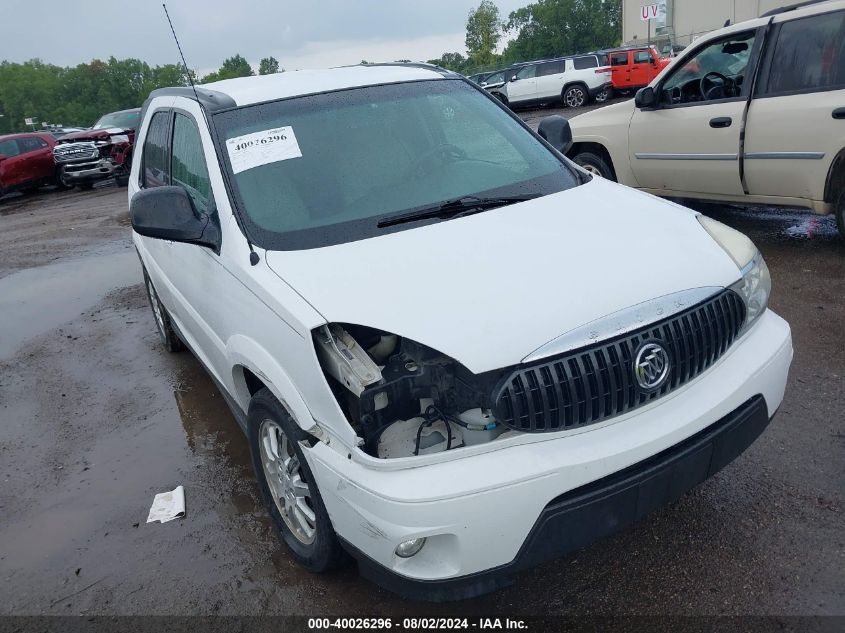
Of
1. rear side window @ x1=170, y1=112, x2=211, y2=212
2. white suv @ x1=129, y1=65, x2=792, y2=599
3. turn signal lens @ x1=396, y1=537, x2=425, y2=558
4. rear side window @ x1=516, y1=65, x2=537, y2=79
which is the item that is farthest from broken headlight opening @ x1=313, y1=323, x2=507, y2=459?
rear side window @ x1=516, y1=65, x2=537, y2=79

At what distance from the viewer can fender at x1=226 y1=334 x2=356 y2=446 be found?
7.80ft

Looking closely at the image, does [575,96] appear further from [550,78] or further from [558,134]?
[558,134]

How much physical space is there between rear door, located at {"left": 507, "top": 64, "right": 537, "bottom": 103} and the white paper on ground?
78.1 feet

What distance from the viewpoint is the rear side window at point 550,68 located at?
80.9 feet

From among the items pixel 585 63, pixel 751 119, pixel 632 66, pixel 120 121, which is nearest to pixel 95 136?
pixel 120 121

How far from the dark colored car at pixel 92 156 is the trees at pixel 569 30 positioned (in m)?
75.7

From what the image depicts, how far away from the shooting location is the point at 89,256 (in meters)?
9.57

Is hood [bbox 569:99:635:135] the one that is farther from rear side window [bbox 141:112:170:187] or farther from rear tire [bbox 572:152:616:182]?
rear side window [bbox 141:112:170:187]

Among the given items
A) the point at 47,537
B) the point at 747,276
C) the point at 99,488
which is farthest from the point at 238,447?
the point at 747,276

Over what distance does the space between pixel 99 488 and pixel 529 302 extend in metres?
2.70

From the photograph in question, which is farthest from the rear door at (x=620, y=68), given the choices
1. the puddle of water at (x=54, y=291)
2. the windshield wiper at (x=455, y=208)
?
the windshield wiper at (x=455, y=208)

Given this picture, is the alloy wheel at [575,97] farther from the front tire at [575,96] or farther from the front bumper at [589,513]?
the front bumper at [589,513]

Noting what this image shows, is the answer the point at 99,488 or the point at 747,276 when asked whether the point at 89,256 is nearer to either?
the point at 99,488

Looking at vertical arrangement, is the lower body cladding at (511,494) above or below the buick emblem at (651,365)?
below
